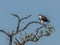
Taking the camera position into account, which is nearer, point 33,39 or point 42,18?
point 33,39

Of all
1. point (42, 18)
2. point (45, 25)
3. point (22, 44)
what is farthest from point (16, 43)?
point (42, 18)

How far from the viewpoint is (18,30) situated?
18812 mm

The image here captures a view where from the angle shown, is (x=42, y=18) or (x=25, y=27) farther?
(x=42, y=18)

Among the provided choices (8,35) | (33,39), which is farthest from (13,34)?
(33,39)

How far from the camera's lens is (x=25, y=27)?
19.0 m

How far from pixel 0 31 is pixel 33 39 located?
2155mm

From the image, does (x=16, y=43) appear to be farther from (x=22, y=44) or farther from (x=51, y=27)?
(x=51, y=27)

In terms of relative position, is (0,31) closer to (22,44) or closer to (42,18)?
(22,44)

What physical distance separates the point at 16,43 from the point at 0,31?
146 centimetres

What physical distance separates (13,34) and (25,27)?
2.71ft

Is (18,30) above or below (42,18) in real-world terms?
below

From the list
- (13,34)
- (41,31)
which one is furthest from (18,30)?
(41,31)

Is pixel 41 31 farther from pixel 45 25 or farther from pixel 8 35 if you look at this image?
pixel 8 35

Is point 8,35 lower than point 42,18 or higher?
lower
